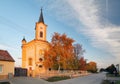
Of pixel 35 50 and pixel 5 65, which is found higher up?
pixel 35 50

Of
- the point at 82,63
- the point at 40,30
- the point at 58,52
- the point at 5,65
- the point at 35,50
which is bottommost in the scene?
the point at 5,65

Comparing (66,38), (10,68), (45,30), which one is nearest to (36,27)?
(45,30)

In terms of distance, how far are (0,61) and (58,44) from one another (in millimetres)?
20637

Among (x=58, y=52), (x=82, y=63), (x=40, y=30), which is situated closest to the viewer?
(x=58, y=52)

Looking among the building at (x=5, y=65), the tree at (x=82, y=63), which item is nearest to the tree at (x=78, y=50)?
the tree at (x=82, y=63)

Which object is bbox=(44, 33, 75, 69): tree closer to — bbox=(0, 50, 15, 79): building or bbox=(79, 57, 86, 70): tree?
bbox=(0, 50, 15, 79): building

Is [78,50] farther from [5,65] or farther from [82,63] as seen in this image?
[5,65]

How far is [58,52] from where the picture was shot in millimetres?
51938

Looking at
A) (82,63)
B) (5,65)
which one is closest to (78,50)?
(82,63)

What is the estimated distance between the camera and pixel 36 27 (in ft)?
217

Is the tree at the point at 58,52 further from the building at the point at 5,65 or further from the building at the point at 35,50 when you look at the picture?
the building at the point at 5,65

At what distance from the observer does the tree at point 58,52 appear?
5200 cm

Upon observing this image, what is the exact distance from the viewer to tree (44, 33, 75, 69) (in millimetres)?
52000

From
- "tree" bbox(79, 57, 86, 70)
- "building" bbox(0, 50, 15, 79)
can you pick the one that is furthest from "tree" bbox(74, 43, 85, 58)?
"building" bbox(0, 50, 15, 79)
